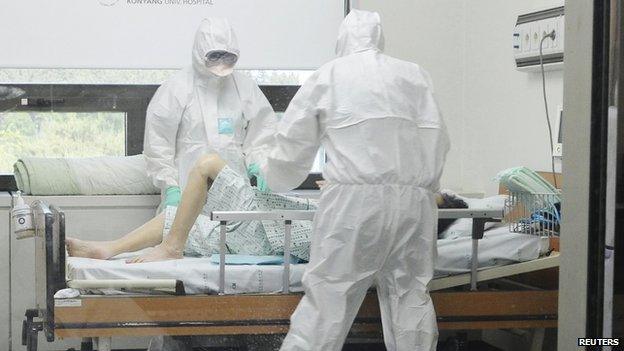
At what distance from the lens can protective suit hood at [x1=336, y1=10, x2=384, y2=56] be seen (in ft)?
8.06

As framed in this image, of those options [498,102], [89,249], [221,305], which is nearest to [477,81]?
Result: [498,102]

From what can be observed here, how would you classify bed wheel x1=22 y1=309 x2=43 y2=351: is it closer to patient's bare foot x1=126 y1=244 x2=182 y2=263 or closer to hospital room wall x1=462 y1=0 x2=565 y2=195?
patient's bare foot x1=126 y1=244 x2=182 y2=263

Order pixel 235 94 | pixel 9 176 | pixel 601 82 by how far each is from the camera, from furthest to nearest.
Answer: pixel 235 94
pixel 9 176
pixel 601 82

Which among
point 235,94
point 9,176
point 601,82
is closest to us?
point 601,82

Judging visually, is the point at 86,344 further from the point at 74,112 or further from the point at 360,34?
the point at 360,34

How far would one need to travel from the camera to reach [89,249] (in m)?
2.52

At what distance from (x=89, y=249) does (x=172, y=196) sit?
259 mm

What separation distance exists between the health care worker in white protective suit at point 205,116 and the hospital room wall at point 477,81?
399 millimetres

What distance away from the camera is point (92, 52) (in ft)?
8.61

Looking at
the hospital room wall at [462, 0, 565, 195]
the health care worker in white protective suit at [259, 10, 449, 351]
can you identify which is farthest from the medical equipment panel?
the health care worker in white protective suit at [259, 10, 449, 351]

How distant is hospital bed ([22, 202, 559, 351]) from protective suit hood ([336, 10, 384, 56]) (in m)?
0.44

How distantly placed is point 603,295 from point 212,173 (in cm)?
106

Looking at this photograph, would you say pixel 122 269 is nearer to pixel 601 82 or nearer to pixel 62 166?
pixel 62 166

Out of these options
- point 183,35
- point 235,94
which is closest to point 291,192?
Answer: point 235,94
